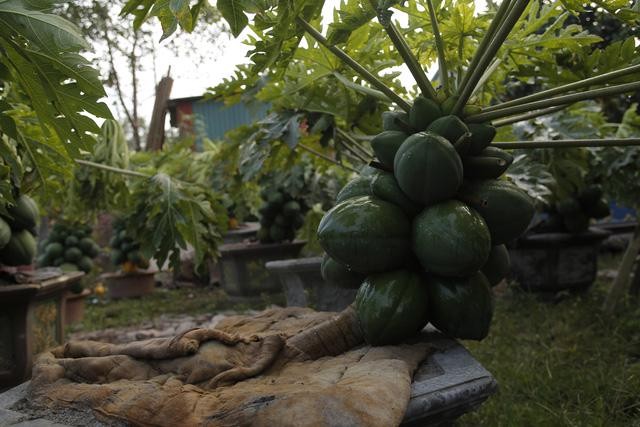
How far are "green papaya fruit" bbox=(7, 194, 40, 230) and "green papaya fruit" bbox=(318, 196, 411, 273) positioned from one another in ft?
6.22

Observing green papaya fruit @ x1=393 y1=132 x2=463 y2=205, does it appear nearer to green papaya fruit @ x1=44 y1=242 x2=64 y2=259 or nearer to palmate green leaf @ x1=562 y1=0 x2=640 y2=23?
palmate green leaf @ x1=562 y1=0 x2=640 y2=23

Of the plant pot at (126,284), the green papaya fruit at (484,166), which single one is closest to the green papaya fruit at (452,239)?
the green papaya fruit at (484,166)

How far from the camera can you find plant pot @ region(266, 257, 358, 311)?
135 inches

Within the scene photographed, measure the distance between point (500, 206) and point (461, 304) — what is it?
297mm

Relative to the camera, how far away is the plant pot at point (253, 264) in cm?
567

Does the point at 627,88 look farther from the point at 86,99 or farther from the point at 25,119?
the point at 25,119

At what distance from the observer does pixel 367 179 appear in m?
1.80

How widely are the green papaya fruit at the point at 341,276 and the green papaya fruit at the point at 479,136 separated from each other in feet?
1.69

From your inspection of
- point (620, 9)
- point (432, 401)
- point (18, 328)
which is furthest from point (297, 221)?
point (432, 401)

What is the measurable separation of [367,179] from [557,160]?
79.3 inches

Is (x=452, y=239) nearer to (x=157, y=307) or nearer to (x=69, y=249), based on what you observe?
(x=157, y=307)

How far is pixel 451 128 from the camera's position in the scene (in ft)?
5.49

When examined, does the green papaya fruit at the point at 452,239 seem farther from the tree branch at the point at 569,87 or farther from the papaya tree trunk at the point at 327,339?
the tree branch at the point at 569,87

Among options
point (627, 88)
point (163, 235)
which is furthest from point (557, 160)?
point (163, 235)
